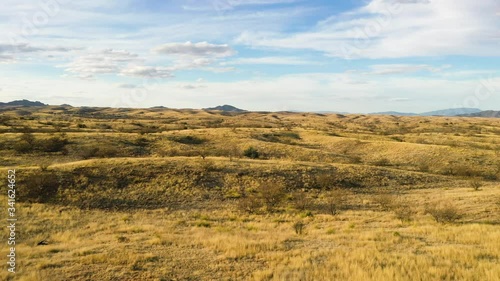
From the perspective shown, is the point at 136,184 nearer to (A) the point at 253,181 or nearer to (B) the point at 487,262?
(A) the point at 253,181

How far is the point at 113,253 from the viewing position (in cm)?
1403

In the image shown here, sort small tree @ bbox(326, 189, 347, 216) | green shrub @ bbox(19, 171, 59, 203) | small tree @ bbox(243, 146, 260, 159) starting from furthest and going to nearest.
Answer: small tree @ bbox(243, 146, 260, 159), green shrub @ bbox(19, 171, 59, 203), small tree @ bbox(326, 189, 347, 216)

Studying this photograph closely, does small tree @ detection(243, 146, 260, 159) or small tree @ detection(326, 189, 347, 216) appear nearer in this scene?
small tree @ detection(326, 189, 347, 216)

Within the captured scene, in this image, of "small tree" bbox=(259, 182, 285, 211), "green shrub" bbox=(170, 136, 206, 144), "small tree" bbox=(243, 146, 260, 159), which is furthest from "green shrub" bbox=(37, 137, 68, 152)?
"small tree" bbox=(259, 182, 285, 211)

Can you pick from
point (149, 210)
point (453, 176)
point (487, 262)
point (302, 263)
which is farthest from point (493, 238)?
point (453, 176)

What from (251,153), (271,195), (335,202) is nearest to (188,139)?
(251,153)

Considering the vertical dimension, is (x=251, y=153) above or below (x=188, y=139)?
below

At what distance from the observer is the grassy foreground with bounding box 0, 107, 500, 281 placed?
40.5ft

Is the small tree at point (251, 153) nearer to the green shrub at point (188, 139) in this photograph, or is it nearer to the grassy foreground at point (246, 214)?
the grassy foreground at point (246, 214)

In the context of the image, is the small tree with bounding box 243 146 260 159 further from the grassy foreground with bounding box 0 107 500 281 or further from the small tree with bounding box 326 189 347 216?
the small tree with bounding box 326 189 347 216

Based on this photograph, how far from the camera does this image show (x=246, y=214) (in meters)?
26.1

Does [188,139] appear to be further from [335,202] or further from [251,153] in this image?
[335,202]

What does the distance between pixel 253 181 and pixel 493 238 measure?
72.6 ft

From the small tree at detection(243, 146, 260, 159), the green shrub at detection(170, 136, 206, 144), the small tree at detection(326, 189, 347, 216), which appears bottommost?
the small tree at detection(326, 189, 347, 216)
